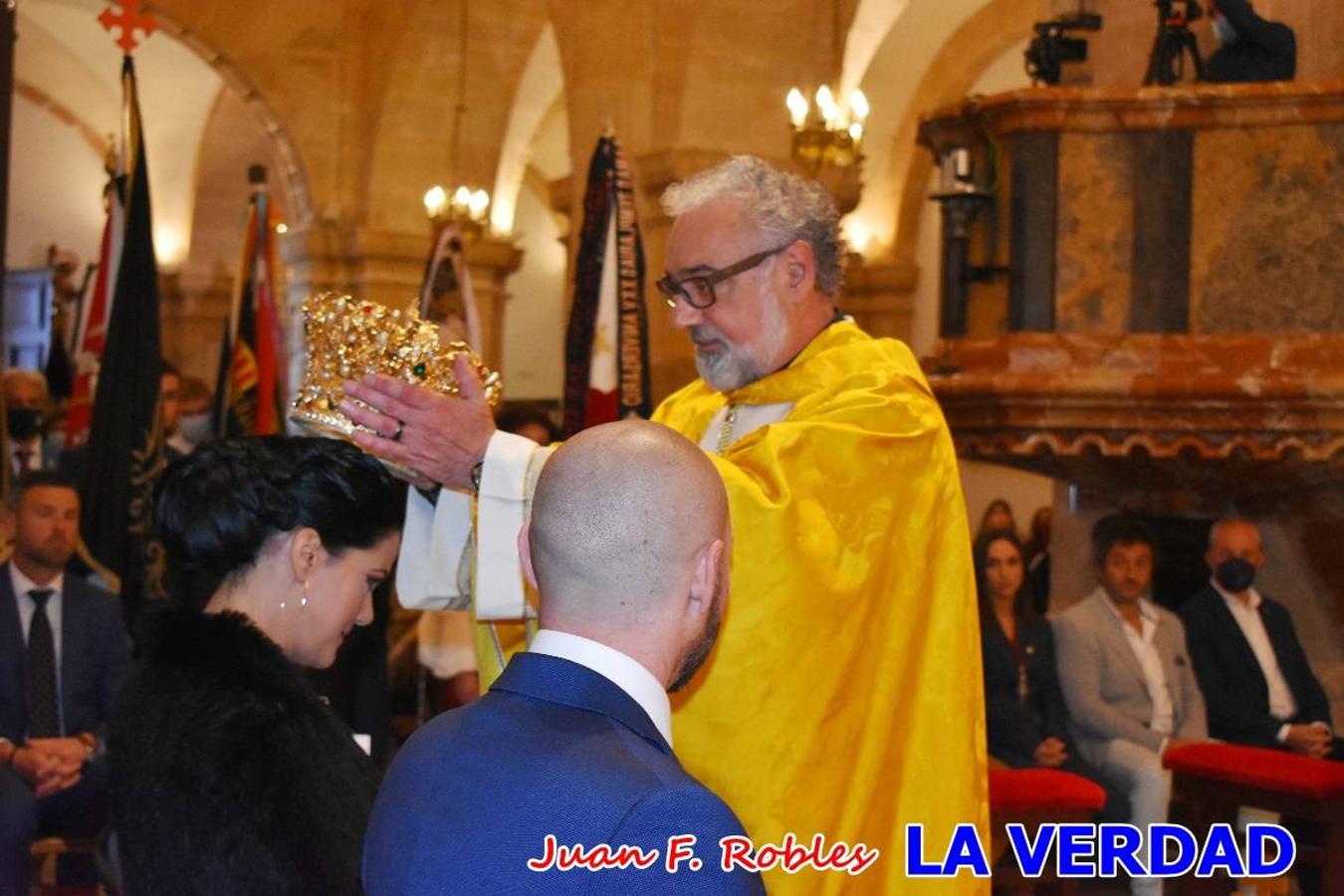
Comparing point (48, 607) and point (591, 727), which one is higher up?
point (591, 727)

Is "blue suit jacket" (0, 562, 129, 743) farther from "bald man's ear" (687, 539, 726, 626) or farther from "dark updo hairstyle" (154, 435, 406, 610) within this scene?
"bald man's ear" (687, 539, 726, 626)

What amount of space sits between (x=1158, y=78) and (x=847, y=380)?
3894mm

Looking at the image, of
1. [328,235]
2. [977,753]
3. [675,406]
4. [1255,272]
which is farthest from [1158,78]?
[328,235]

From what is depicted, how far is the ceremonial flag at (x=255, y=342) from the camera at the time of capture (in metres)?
9.59

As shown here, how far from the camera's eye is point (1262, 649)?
6750 mm

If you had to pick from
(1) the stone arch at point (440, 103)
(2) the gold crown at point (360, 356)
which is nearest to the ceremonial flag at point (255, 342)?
(1) the stone arch at point (440, 103)

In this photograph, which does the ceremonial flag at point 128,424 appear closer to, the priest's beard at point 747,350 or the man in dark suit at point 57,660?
the man in dark suit at point 57,660

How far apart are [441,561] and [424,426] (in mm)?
328

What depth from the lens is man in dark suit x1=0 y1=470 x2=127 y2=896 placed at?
572 centimetres

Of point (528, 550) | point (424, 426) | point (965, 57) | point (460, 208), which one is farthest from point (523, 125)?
point (528, 550)

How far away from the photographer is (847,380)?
3.25 metres

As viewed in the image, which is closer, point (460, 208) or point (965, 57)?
point (460, 208)

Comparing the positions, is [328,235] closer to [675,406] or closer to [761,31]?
[761,31]

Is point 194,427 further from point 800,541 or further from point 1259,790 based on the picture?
point 800,541
